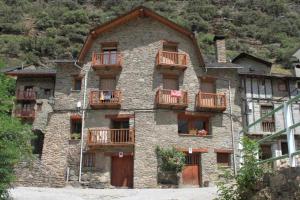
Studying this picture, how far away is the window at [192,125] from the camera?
28.6m

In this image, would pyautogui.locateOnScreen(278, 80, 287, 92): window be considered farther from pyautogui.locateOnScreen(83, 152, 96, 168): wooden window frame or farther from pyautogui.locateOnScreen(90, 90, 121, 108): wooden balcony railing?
pyautogui.locateOnScreen(83, 152, 96, 168): wooden window frame

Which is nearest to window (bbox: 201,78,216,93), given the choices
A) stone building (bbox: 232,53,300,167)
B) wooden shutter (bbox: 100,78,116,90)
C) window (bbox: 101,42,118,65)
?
stone building (bbox: 232,53,300,167)

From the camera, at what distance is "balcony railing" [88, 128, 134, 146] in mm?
26812

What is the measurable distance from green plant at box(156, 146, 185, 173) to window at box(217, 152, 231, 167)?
3355 millimetres

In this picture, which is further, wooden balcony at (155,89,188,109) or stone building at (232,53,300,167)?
stone building at (232,53,300,167)

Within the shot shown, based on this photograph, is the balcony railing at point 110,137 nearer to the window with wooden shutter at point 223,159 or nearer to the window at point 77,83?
the window at point 77,83

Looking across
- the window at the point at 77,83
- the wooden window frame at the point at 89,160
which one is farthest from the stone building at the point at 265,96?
the window at the point at 77,83

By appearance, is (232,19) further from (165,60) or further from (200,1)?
(165,60)

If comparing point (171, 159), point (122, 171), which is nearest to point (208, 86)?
point (171, 159)

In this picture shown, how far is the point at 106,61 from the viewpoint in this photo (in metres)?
29.2

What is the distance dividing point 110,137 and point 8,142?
1197 centimetres

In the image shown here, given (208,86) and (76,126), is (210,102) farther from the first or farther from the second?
(76,126)

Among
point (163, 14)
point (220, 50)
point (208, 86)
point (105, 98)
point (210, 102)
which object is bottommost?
point (210, 102)

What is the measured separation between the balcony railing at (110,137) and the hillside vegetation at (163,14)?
3416cm
